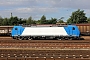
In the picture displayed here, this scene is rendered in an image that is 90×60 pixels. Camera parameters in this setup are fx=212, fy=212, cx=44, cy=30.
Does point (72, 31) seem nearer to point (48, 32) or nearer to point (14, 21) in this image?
point (48, 32)

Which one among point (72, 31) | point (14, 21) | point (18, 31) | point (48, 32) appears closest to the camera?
point (72, 31)

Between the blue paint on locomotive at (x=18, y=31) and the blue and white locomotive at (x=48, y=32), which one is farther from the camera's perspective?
the blue paint on locomotive at (x=18, y=31)

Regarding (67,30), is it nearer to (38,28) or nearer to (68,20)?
→ (38,28)

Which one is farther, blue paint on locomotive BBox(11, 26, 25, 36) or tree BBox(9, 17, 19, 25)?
tree BBox(9, 17, 19, 25)

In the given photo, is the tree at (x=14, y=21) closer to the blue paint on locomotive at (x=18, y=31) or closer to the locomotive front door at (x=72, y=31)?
the blue paint on locomotive at (x=18, y=31)

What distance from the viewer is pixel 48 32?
4084cm

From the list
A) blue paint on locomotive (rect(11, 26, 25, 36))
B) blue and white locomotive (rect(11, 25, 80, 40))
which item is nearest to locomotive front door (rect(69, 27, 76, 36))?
blue and white locomotive (rect(11, 25, 80, 40))

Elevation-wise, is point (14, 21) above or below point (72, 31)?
above

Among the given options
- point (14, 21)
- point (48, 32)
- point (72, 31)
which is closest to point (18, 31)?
point (48, 32)

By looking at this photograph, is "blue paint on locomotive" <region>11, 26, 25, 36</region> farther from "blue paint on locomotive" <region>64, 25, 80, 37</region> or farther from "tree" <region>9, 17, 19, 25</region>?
"tree" <region>9, 17, 19, 25</region>

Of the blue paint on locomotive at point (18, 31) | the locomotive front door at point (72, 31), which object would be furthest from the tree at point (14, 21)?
the locomotive front door at point (72, 31)

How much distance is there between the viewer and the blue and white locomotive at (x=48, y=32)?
40.4 meters

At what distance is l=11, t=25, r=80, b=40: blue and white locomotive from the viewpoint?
40406 millimetres

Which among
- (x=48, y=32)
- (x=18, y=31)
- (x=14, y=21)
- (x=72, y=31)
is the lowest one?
(x=48, y=32)
